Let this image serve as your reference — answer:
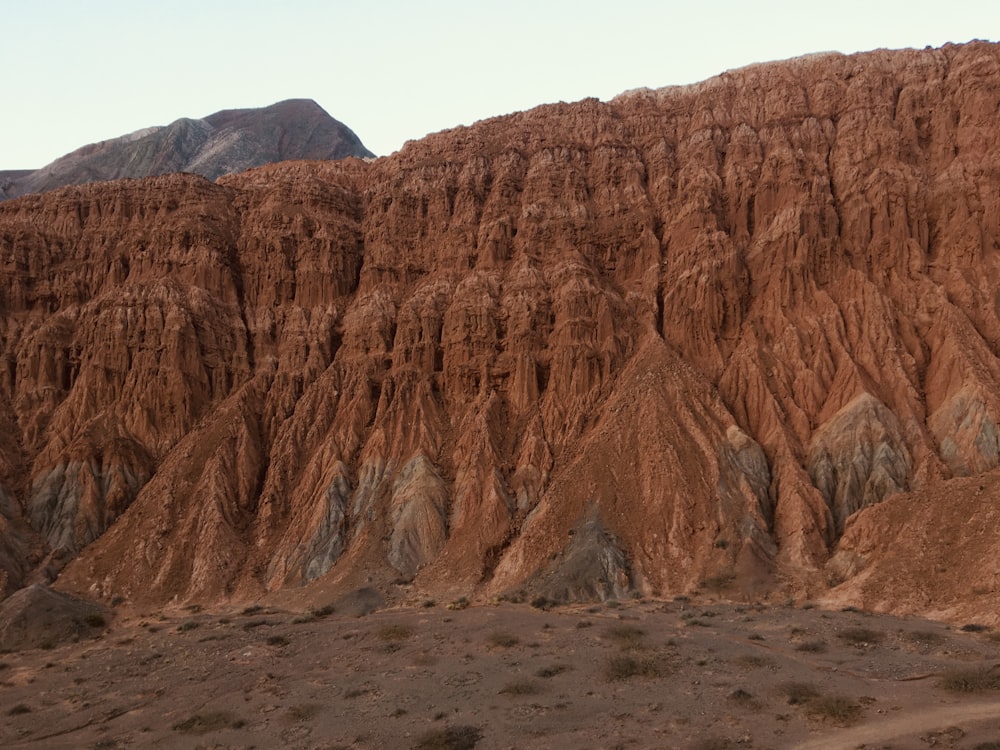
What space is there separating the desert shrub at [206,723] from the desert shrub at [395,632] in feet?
24.1

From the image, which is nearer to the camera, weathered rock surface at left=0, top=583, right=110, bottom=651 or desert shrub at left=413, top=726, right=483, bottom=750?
desert shrub at left=413, top=726, right=483, bottom=750

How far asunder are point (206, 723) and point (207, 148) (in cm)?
11948

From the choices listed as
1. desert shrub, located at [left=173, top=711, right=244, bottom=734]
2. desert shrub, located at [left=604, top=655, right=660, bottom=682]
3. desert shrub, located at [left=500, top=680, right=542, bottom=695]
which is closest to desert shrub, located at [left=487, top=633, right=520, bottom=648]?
desert shrub, located at [left=500, top=680, right=542, bottom=695]

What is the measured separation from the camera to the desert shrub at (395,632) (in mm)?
27656

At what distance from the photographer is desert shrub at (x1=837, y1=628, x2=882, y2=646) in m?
23.7

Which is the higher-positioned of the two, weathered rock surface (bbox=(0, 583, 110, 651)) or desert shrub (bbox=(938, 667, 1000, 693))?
desert shrub (bbox=(938, 667, 1000, 693))

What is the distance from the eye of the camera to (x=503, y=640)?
25828 millimetres

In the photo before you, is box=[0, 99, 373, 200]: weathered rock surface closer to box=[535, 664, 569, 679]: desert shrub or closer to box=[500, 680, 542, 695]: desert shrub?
box=[535, 664, 569, 679]: desert shrub

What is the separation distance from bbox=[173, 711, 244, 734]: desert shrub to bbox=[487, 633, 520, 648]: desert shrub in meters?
8.49

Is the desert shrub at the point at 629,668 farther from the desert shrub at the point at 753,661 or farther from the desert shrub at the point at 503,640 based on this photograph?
the desert shrub at the point at 503,640

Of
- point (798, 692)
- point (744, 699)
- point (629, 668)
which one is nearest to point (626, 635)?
point (629, 668)

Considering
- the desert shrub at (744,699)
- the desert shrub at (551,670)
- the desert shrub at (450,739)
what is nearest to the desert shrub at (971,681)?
the desert shrub at (744,699)

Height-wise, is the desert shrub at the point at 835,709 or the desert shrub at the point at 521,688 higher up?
the desert shrub at the point at 835,709

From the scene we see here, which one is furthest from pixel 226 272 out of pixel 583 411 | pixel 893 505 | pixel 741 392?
pixel 893 505
